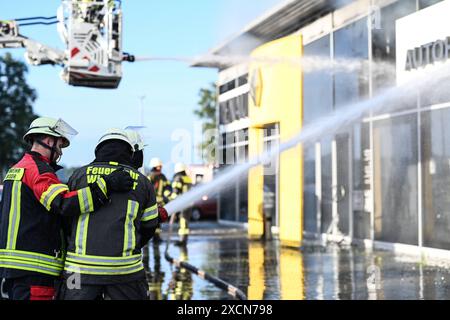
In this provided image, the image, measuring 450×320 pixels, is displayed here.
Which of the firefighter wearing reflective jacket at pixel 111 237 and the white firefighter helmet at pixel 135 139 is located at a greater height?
the white firefighter helmet at pixel 135 139

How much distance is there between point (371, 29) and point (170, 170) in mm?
4628

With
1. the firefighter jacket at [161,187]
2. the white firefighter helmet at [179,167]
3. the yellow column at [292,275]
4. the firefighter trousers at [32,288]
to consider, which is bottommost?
the yellow column at [292,275]

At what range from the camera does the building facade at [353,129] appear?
10812mm

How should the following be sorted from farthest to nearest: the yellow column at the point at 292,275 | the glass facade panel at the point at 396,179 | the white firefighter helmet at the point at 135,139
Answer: the glass facade panel at the point at 396,179 → the yellow column at the point at 292,275 → the white firefighter helmet at the point at 135,139

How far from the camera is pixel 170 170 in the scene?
13.1m

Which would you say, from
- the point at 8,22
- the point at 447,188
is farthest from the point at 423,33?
the point at 8,22

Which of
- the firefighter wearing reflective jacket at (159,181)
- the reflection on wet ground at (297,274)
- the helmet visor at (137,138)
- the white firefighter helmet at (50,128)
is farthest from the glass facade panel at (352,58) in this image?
the white firefighter helmet at (50,128)

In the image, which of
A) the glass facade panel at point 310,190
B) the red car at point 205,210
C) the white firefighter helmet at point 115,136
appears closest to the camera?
the white firefighter helmet at point 115,136

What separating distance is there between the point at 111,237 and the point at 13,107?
28.0 m

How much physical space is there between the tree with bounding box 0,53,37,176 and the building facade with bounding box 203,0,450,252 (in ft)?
55.9

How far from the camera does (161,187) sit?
12.3 m

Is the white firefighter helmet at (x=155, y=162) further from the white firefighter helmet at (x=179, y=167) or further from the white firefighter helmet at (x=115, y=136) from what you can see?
the white firefighter helmet at (x=115, y=136)

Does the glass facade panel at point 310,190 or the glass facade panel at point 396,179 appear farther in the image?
the glass facade panel at point 310,190

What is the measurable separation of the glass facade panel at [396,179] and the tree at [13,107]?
21.0 metres
